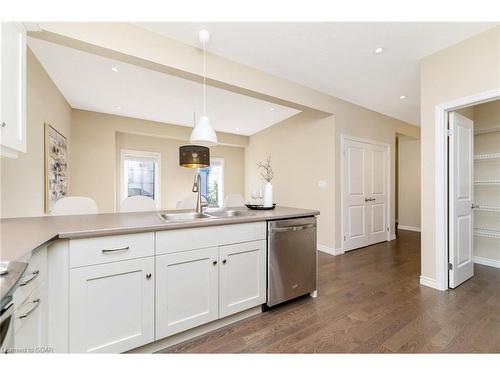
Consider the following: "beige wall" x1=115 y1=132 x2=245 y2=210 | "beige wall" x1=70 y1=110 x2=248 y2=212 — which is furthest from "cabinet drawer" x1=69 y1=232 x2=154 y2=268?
"beige wall" x1=115 y1=132 x2=245 y2=210

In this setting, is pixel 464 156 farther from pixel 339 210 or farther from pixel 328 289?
pixel 328 289

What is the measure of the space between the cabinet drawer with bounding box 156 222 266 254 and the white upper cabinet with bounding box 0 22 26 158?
97 cm

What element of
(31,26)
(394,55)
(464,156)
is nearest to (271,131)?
(394,55)

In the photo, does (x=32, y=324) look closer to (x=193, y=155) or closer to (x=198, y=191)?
(x=198, y=191)

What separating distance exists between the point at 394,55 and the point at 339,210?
2.22m

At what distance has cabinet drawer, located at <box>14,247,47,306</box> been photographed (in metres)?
0.92

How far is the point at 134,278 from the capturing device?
4.51 feet

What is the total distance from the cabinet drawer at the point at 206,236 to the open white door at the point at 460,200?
2174 mm

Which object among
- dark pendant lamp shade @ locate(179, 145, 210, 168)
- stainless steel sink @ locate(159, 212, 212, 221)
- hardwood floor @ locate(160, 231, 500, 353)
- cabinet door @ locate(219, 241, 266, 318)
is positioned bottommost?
hardwood floor @ locate(160, 231, 500, 353)

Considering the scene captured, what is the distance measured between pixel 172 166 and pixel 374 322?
196 inches

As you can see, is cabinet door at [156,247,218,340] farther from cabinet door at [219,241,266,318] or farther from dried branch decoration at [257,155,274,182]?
dried branch decoration at [257,155,274,182]

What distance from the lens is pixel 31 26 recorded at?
140 centimetres

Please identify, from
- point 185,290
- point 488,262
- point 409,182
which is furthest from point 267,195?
point 409,182

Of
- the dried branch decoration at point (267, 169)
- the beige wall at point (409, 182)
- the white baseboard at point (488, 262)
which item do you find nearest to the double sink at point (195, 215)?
the dried branch decoration at point (267, 169)
